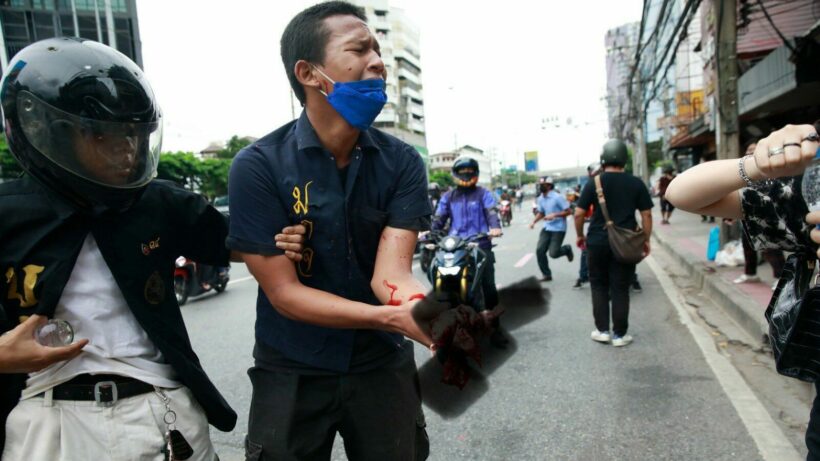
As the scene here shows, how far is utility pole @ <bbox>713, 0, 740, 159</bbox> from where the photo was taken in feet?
26.0

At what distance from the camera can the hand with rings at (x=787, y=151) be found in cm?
134

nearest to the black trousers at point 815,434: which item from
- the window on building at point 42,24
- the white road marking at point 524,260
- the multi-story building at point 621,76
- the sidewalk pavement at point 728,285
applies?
the sidewalk pavement at point 728,285

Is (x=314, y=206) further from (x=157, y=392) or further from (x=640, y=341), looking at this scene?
(x=640, y=341)

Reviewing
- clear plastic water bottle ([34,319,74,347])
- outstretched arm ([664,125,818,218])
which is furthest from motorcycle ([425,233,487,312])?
clear plastic water bottle ([34,319,74,347])

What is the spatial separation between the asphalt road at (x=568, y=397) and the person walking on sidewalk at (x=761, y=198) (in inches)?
21.9

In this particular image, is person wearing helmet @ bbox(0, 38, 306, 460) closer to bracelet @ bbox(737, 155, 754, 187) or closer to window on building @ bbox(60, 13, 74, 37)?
bracelet @ bbox(737, 155, 754, 187)

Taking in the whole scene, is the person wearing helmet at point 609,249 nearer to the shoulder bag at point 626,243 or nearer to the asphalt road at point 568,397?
the shoulder bag at point 626,243

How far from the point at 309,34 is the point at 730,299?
226 inches

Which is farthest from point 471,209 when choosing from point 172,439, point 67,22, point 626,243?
point 67,22

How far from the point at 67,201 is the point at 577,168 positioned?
108813 mm

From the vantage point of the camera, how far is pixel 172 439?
1.48 metres

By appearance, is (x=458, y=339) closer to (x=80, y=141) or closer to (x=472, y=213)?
(x=80, y=141)

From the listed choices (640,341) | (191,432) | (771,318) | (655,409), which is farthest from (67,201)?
(640,341)

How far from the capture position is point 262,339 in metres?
1.62
